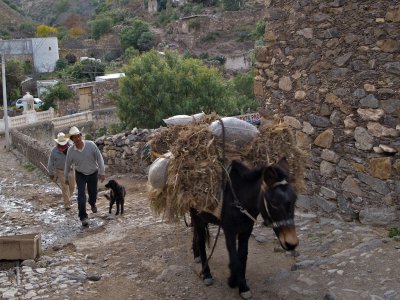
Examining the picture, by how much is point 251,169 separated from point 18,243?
3252 millimetres

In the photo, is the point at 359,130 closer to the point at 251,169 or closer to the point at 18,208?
the point at 251,169

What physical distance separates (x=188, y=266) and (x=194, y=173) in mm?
1492

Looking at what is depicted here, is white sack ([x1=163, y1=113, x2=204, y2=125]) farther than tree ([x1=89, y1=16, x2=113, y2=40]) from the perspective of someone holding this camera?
No

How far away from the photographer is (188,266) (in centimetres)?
619

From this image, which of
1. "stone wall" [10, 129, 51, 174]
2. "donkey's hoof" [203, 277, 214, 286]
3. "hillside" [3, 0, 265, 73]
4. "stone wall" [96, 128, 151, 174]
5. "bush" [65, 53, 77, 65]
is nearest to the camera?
"donkey's hoof" [203, 277, 214, 286]

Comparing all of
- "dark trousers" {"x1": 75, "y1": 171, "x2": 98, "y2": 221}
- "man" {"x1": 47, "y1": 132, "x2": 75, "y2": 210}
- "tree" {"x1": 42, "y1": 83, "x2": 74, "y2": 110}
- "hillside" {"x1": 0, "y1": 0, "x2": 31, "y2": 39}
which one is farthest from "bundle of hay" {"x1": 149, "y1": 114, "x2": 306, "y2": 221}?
"hillside" {"x1": 0, "y1": 0, "x2": 31, "y2": 39}

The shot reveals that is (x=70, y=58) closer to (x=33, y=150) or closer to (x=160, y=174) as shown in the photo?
(x=33, y=150)

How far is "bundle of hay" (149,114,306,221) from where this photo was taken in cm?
519

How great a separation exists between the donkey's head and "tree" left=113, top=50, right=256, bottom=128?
1735 centimetres

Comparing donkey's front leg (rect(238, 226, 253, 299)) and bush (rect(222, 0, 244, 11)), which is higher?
bush (rect(222, 0, 244, 11))

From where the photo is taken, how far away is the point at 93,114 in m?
31.4

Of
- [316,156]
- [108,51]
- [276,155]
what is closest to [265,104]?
[316,156]

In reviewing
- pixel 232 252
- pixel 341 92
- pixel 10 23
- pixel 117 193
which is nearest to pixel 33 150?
pixel 117 193

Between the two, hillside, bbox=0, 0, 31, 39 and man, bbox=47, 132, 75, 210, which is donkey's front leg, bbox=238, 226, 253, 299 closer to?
man, bbox=47, 132, 75, 210
